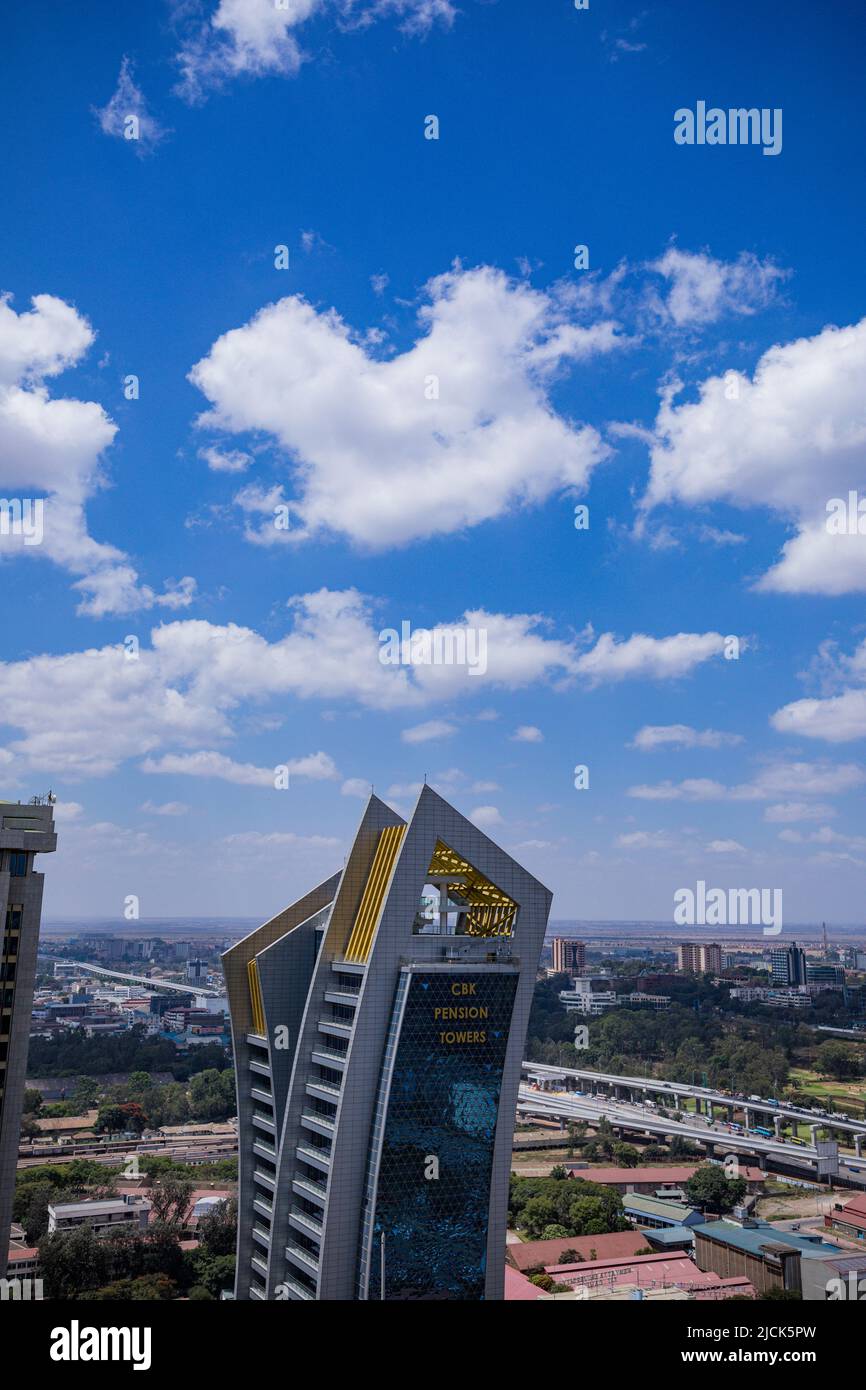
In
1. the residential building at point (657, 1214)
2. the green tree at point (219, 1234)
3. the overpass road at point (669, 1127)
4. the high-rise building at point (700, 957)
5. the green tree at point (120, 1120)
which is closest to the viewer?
the green tree at point (219, 1234)

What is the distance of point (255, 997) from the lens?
2166 cm

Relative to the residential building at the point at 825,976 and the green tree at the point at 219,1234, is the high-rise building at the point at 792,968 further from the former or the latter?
the green tree at the point at 219,1234

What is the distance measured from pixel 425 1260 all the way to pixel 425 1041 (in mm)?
3914

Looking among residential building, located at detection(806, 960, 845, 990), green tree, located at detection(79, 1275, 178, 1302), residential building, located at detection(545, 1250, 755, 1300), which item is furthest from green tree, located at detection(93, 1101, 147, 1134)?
residential building, located at detection(806, 960, 845, 990)

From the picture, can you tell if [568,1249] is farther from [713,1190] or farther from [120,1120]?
[120,1120]

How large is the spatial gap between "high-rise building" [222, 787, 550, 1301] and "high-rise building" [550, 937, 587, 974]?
93.0 metres

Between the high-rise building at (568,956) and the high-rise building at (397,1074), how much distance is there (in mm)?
92965

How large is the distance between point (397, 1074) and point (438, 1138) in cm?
158

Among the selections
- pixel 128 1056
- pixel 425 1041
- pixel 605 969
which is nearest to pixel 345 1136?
pixel 425 1041

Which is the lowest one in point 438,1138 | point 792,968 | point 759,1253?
point 759,1253

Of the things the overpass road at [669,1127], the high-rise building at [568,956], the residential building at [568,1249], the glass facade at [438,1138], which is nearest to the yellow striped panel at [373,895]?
the glass facade at [438,1138]

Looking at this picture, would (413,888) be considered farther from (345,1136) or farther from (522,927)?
(345,1136)

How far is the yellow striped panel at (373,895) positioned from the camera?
19406mm

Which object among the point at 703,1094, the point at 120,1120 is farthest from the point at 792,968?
the point at 120,1120
